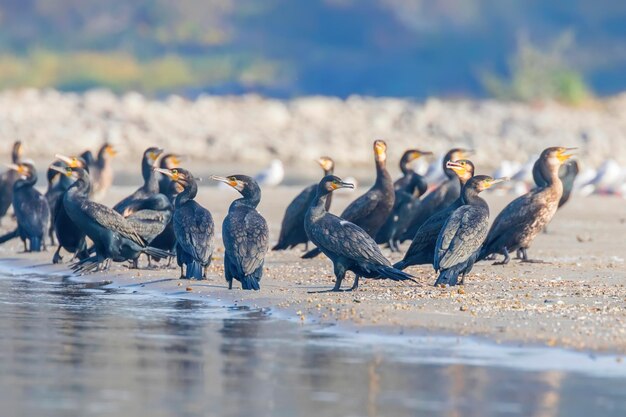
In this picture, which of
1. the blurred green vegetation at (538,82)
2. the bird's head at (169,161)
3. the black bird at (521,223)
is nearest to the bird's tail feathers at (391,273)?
the black bird at (521,223)

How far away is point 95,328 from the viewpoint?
10.5m

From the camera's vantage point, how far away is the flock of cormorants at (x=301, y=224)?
12.5 m

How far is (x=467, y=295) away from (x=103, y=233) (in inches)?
143

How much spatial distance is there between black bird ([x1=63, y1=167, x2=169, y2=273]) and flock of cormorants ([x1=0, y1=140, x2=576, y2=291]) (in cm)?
1

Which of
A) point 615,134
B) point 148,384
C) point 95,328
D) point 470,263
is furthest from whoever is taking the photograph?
point 615,134

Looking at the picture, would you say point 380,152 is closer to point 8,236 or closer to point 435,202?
point 435,202

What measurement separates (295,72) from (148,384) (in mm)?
33537

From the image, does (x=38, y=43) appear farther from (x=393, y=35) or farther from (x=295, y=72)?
(x=393, y=35)

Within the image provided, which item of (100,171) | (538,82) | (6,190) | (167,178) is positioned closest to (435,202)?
(167,178)

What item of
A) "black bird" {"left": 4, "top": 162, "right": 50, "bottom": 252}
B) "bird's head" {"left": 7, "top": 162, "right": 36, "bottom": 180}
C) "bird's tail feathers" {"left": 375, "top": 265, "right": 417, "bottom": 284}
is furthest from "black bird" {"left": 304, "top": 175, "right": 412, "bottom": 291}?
"bird's head" {"left": 7, "top": 162, "right": 36, "bottom": 180}

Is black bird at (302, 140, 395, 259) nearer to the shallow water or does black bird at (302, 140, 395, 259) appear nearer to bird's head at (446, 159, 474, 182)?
bird's head at (446, 159, 474, 182)

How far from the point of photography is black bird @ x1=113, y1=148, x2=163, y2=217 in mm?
14938

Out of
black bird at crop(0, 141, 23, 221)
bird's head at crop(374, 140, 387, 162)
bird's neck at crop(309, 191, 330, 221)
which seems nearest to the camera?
→ bird's neck at crop(309, 191, 330, 221)

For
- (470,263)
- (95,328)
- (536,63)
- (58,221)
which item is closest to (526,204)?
(470,263)
